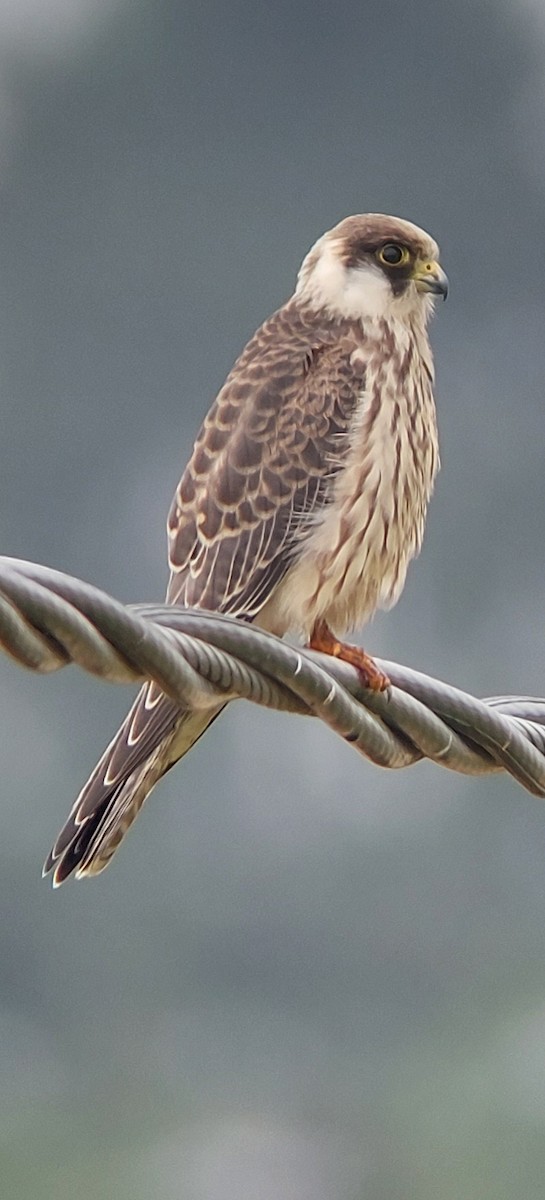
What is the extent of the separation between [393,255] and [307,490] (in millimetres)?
597

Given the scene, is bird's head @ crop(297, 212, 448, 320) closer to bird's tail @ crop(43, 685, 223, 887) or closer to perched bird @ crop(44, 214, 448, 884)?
A: perched bird @ crop(44, 214, 448, 884)

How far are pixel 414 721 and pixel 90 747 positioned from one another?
21262mm

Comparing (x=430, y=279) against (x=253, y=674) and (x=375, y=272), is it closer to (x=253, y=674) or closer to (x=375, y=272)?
(x=375, y=272)

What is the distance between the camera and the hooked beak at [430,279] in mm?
3830

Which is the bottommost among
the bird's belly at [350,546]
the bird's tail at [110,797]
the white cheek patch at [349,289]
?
the bird's tail at [110,797]

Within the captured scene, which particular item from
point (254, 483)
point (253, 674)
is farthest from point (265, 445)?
point (253, 674)

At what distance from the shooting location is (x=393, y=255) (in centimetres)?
387

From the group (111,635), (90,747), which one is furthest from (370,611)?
(90,747)

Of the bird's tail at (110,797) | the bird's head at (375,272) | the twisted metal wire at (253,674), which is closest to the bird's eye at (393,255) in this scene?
the bird's head at (375,272)

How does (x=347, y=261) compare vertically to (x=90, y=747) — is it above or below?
below

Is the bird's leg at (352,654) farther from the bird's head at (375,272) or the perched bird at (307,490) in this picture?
the bird's head at (375,272)

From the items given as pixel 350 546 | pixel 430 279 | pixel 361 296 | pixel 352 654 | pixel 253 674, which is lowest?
pixel 253 674

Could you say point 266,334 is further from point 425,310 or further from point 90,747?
point 90,747

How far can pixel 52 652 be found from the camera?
1893mm
